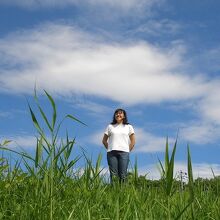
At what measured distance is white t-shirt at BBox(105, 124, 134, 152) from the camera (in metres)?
10.3

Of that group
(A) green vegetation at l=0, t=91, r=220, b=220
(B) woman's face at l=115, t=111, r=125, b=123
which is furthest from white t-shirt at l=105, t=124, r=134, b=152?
(A) green vegetation at l=0, t=91, r=220, b=220

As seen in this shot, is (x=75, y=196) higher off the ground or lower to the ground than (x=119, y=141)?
lower

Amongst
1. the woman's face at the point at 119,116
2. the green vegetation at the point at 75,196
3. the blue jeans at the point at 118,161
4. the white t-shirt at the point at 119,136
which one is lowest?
the green vegetation at the point at 75,196

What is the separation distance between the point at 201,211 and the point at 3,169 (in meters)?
1.83

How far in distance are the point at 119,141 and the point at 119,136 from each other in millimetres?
Result: 108

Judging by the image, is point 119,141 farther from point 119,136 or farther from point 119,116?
point 119,116

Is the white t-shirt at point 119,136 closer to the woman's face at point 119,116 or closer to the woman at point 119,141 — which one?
the woman at point 119,141

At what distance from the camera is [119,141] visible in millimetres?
10359

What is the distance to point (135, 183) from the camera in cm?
432

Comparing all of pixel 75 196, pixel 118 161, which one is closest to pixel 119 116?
pixel 118 161

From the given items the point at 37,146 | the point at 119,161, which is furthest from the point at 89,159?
the point at 119,161

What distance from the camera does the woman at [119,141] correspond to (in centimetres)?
1018

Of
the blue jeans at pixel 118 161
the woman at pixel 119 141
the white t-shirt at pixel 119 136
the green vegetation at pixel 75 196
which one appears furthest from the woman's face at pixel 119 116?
the green vegetation at pixel 75 196

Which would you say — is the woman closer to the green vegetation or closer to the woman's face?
the woman's face
